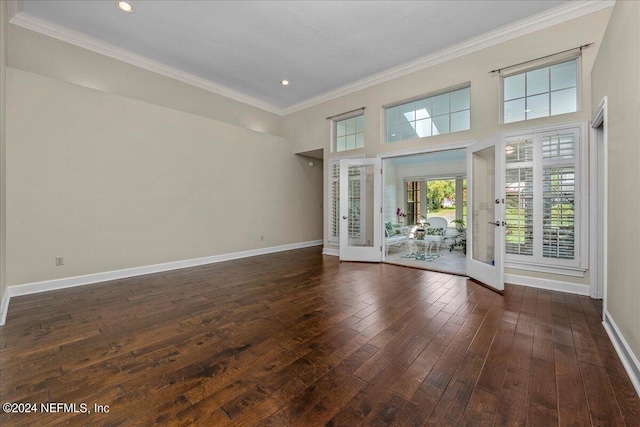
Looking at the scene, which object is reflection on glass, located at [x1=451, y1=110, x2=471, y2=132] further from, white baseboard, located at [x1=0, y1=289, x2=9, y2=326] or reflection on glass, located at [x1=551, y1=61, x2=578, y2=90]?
white baseboard, located at [x1=0, y1=289, x2=9, y2=326]

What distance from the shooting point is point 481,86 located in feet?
13.3

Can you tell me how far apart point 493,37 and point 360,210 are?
3.50 m

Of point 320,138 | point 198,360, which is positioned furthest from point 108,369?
point 320,138

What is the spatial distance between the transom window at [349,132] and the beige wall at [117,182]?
167cm

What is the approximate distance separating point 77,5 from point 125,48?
0.95 meters

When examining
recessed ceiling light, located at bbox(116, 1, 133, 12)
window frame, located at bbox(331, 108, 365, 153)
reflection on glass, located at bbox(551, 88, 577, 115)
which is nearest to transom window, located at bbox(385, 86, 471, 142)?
window frame, located at bbox(331, 108, 365, 153)

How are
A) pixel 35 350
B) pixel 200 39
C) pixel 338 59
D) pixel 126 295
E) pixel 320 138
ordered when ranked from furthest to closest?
pixel 320 138 → pixel 338 59 → pixel 200 39 → pixel 126 295 → pixel 35 350

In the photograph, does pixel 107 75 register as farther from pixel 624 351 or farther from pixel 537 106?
pixel 624 351

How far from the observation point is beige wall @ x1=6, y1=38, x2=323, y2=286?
3.35 metres

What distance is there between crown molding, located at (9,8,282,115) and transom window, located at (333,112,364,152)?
226cm

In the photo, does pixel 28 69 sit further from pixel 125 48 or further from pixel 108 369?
pixel 108 369

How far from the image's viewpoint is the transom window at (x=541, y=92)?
347cm

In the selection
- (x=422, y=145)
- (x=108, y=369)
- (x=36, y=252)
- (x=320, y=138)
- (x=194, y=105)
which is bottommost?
(x=108, y=369)

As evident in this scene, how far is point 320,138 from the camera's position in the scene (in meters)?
6.29
